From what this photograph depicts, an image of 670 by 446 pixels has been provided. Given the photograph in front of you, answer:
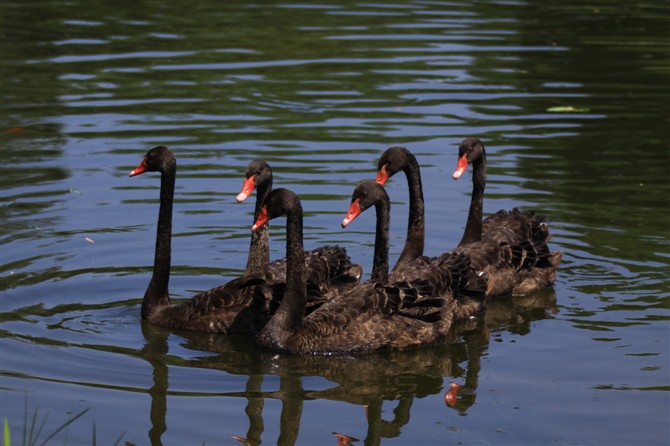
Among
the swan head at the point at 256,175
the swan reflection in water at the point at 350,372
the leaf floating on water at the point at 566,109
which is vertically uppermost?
the swan head at the point at 256,175

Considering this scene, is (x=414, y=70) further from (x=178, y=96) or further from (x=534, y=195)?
(x=534, y=195)

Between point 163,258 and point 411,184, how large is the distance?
6.45 ft

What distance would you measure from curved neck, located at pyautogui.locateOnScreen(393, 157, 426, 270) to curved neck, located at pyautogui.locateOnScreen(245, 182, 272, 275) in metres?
1.18

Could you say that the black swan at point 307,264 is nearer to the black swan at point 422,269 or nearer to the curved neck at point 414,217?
the black swan at point 422,269

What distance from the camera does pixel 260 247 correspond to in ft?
30.3

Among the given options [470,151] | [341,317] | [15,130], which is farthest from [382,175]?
[15,130]

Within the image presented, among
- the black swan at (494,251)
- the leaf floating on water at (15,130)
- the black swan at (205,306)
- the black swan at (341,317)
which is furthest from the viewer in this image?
the leaf floating on water at (15,130)

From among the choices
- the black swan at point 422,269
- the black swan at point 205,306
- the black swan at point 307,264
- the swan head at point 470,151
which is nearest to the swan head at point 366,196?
the black swan at point 422,269

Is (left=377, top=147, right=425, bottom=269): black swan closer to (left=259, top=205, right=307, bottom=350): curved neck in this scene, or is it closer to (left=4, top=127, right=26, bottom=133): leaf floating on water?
(left=259, top=205, right=307, bottom=350): curved neck

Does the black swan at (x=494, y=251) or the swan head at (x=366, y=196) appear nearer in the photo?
the swan head at (x=366, y=196)

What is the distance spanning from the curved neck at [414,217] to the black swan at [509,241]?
1.01 feet

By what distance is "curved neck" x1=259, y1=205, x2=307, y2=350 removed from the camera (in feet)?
27.9

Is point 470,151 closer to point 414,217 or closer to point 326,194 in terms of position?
point 414,217

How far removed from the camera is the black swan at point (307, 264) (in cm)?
916
